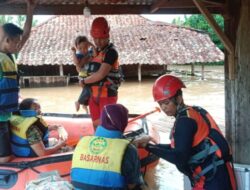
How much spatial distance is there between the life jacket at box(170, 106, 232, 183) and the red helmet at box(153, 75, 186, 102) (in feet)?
0.39

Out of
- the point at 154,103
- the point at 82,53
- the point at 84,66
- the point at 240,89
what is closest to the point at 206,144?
the point at 240,89

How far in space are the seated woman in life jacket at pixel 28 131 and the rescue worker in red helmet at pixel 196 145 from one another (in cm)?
140

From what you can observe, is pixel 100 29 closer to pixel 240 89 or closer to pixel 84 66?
pixel 84 66

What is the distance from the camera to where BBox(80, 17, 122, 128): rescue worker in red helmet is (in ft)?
11.6

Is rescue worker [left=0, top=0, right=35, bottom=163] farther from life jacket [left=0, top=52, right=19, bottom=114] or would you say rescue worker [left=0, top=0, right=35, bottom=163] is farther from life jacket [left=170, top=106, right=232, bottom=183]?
→ life jacket [left=170, top=106, right=232, bottom=183]

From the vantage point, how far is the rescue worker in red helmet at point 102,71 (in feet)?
11.6

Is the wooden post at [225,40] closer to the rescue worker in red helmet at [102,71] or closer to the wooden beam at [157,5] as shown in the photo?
the wooden beam at [157,5]

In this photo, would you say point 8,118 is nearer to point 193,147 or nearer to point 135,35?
point 193,147

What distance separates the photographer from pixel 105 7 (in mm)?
4578

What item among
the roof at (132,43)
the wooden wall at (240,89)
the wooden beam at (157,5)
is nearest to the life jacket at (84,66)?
the wooden beam at (157,5)

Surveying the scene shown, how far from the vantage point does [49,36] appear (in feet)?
59.8

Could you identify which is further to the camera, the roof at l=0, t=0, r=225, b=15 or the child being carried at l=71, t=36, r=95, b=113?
the roof at l=0, t=0, r=225, b=15

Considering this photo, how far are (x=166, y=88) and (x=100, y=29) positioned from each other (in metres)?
1.48

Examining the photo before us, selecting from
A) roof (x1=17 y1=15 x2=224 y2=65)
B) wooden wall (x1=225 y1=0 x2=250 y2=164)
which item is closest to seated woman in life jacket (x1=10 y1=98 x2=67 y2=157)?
wooden wall (x1=225 y1=0 x2=250 y2=164)
